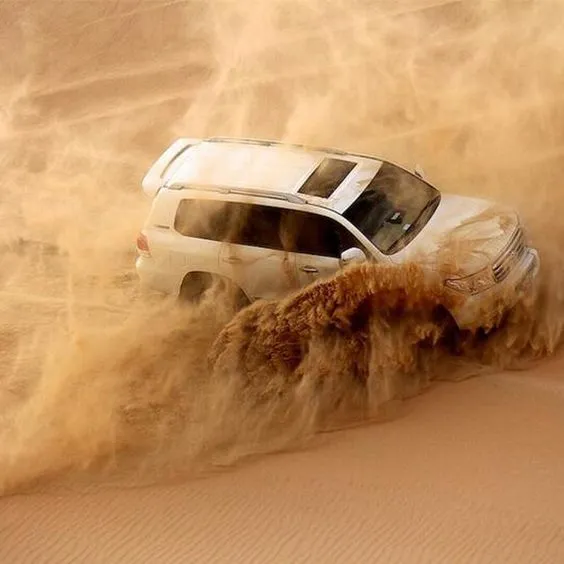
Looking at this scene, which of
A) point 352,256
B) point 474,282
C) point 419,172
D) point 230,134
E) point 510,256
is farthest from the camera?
point 230,134

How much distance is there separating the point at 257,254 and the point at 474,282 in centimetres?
137

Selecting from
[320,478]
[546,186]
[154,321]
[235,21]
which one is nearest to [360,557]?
[320,478]

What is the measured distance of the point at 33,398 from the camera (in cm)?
636

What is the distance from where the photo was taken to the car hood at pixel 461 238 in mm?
6215

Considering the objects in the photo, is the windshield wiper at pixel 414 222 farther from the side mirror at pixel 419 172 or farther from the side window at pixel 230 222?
the side window at pixel 230 222

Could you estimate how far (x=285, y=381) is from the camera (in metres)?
6.29

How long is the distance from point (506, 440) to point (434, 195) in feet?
5.60

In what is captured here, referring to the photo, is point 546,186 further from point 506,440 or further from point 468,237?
point 506,440

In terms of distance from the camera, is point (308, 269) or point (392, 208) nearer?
point (308, 269)

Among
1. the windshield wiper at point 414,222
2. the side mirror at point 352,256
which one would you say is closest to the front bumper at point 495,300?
the windshield wiper at point 414,222

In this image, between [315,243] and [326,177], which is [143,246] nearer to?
[315,243]

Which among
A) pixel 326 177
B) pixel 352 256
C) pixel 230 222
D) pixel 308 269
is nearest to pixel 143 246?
pixel 230 222

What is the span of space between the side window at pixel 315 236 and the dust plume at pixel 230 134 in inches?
8.0

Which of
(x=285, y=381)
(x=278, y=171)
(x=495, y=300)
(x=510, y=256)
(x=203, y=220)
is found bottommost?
(x=285, y=381)
